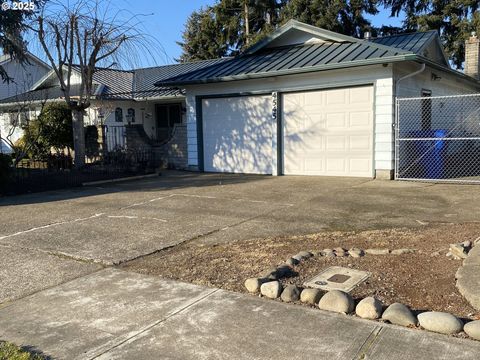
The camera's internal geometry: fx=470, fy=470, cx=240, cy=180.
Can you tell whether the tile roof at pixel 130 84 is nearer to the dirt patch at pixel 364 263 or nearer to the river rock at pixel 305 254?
the dirt patch at pixel 364 263

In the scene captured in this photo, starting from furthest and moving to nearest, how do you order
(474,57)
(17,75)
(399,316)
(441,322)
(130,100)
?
(17,75)
(130,100)
(474,57)
(399,316)
(441,322)

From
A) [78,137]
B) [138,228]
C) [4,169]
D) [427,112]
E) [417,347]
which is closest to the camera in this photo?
[417,347]

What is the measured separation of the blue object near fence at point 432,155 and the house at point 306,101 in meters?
1.17

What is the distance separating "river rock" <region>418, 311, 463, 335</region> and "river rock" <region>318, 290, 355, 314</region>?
56 cm

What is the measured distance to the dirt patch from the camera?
4.24m

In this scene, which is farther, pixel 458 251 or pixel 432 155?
pixel 432 155

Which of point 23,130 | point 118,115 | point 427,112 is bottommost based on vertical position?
point 23,130

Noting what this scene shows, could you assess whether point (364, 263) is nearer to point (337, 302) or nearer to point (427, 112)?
point (337, 302)

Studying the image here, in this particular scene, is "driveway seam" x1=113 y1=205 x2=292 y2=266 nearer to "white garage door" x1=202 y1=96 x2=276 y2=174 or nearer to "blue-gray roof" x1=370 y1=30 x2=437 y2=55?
"white garage door" x1=202 y1=96 x2=276 y2=174

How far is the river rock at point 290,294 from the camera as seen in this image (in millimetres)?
4207

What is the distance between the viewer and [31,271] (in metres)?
5.27

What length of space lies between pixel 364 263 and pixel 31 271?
12.1ft

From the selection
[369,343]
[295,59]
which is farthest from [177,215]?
[295,59]

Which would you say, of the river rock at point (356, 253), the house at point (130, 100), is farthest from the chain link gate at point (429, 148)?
the house at point (130, 100)
